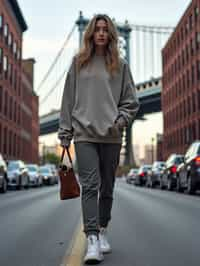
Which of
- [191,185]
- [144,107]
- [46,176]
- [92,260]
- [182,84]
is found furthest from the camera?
[144,107]

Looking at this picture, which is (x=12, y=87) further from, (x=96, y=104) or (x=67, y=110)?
(x=96, y=104)

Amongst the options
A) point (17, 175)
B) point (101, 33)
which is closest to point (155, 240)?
point (101, 33)

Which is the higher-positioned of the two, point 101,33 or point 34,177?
point 101,33

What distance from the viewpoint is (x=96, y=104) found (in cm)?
412

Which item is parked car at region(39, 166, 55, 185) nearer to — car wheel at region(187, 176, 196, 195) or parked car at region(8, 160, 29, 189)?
parked car at region(8, 160, 29, 189)

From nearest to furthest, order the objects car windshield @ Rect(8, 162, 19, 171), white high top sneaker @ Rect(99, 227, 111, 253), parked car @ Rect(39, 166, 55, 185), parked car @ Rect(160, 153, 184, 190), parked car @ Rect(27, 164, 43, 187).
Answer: white high top sneaker @ Rect(99, 227, 111, 253), parked car @ Rect(160, 153, 184, 190), car windshield @ Rect(8, 162, 19, 171), parked car @ Rect(27, 164, 43, 187), parked car @ Rect(39, 166, 55, 185)

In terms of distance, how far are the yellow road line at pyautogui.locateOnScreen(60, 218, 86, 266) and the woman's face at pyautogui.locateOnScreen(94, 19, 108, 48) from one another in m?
1.92

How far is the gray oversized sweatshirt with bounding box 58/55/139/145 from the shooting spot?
13.4 ft

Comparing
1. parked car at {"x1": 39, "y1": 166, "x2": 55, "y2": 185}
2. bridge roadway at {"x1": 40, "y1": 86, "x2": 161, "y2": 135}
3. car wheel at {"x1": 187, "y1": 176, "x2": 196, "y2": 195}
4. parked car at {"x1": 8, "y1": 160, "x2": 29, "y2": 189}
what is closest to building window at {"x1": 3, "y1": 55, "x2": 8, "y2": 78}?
parked car at {"x1": 39, "y1": 166, "x2": 55, "y2": 185}

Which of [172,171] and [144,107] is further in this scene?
[144,107]

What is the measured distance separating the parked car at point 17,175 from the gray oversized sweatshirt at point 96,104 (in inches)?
784

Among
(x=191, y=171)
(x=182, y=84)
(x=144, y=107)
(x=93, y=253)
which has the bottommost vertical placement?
(x=93, y=253)

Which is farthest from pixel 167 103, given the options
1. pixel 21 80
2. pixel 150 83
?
pixel 21 80

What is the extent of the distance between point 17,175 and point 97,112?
20489mm
